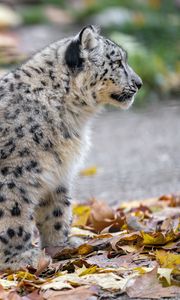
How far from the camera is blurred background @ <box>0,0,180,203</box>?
1018 centimetres

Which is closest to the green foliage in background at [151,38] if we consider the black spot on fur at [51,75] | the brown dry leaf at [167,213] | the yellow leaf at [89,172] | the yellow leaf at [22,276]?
the yellow leaf at [89,172]

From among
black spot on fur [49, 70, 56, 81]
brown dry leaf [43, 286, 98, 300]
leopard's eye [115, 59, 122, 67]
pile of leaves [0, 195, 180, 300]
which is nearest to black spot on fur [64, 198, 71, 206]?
pile of leaves [0, 195, 180, 300]

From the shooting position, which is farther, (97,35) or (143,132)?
(143,132)

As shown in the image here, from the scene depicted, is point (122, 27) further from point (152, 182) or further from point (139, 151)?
point (152, 182)

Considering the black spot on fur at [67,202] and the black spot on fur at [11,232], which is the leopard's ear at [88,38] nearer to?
the black spot on fur at [67,202]

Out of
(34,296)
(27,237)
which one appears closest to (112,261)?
(27,237)

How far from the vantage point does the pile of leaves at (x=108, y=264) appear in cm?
506

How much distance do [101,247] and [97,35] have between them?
1.61 metres

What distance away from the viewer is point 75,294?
5.02 meters

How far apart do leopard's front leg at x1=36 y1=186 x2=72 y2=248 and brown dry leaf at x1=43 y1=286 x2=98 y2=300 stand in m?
1.57

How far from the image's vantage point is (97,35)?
6.68 metres

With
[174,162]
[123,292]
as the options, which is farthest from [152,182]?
[123,292]

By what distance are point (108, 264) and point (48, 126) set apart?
1092 mm

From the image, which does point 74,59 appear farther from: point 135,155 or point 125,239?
point 135,155
